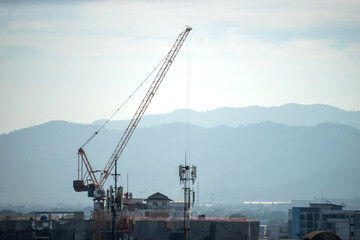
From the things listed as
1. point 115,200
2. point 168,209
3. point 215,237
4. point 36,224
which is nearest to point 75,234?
point 36,224

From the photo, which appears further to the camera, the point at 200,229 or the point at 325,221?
the point at 325,221

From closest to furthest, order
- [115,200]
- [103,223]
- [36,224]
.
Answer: [115,200] → [103,223] → [36,224]

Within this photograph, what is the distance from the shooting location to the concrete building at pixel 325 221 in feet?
514

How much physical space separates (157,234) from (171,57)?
57.6 metres

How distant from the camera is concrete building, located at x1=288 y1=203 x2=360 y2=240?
157 meters

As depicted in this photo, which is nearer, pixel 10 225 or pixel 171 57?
pixel 10 225

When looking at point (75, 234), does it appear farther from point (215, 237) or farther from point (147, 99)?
point (147, 99)

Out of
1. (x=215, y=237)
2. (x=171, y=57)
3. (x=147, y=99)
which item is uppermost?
(x=171, y=57)

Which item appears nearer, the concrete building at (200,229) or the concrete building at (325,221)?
the concrete building at (200,229)

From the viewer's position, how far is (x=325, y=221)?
16012 centimetres

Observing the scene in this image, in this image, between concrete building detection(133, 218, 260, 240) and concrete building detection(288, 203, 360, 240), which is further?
concrete building detection(288, 203, 360, 240)

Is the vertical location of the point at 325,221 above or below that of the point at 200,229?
above

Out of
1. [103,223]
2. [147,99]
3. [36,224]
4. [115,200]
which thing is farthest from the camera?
[147,99]

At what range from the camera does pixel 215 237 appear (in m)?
106
